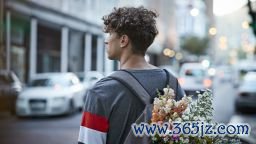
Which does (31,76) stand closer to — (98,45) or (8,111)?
(8,111)

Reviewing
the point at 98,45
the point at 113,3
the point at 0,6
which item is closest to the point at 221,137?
the point at 113,3

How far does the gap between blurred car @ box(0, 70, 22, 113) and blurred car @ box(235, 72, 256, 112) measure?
25.9ft

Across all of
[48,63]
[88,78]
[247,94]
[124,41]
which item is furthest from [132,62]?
[247,94]

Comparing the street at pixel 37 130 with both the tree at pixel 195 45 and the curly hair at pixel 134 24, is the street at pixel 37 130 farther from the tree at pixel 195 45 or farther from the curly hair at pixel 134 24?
the tree at pixel 195 45

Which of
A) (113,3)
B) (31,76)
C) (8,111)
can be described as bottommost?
(8,111)

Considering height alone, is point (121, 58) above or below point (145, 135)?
above

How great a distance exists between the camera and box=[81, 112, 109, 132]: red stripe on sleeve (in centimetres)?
177

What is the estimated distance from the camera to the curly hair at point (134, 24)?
186 centimetres

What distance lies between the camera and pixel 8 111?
4.21 meters

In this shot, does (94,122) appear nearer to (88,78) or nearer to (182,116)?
(182,116)

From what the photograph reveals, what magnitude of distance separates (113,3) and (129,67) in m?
1.57

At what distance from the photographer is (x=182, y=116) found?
1793 millimetres

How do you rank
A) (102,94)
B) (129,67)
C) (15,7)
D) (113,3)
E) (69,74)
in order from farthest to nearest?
(69,74)
(15,7)
(113,3)
(129,67)
(102,94)

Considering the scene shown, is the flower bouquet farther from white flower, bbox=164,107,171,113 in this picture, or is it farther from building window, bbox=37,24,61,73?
building window, bbox=37,24,61,73
